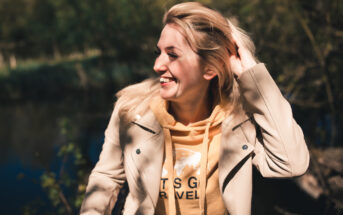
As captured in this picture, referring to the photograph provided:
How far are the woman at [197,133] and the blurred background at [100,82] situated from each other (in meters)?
0.40

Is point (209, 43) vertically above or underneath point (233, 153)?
above

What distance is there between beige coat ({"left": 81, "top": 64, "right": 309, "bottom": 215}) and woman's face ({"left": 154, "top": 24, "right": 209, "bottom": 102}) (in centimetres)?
25

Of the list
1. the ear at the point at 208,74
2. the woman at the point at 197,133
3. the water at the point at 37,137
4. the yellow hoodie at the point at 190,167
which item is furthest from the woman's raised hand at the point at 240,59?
the water at the point at 37,137

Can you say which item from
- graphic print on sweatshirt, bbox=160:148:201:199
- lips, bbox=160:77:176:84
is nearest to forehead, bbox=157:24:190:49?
lips, bbox=160:77:176:84

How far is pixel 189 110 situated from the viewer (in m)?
2.03

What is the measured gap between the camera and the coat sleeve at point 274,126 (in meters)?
1.76

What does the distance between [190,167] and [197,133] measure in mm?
219

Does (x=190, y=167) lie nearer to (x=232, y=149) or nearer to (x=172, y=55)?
(x=232, y=149)

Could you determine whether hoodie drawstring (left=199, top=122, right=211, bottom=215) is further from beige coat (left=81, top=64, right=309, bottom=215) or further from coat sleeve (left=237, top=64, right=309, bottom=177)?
coat sleeve (left=237, top=64, right=309, bottom=177)

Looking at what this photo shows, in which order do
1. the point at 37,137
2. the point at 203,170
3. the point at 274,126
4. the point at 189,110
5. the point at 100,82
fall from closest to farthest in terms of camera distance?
the point at 274,126, the point at 203,170, the point at 189,110, the point at 37,137, the point at 100,82

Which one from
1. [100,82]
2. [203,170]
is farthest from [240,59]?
[100,82]

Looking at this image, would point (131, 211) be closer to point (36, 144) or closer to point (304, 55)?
point (304, 55)

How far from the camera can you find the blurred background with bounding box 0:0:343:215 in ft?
13.1

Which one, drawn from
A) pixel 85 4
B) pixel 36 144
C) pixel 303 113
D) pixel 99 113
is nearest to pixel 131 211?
pixel 303 113
